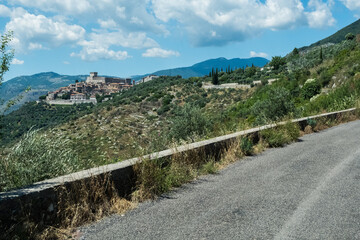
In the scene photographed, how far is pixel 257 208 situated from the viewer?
12.3 feet

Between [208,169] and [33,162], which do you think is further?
Result: [208,169]

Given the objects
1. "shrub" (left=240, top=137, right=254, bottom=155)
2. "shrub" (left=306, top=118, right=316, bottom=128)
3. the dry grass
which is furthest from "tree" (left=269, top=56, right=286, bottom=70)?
the dry grass

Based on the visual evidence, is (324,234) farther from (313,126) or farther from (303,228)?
(313,126)

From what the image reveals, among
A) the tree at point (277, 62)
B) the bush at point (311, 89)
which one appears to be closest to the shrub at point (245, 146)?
the bush at point (311, 89)

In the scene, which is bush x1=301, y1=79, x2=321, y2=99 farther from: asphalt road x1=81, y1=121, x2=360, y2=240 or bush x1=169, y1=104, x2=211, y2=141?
asphalt road x1=81, y1=121, x2=360, y2=240

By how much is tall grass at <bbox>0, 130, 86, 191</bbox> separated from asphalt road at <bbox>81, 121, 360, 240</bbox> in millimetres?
1463

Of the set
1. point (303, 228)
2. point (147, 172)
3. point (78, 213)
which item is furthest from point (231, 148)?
point (78, 213)

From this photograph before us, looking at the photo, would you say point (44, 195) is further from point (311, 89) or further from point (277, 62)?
point (277, 62)

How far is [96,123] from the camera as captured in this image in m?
68.6

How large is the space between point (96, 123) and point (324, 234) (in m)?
68.6

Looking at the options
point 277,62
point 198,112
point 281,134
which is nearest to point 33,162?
point 281,134

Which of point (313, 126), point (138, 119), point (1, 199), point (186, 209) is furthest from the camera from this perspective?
point (138, 119)

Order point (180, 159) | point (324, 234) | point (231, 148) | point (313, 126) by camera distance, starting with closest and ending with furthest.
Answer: point (324, 234) → point (180, 159) → point (231, 148) → point (313, 126)

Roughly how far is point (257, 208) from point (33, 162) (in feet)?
10.7
